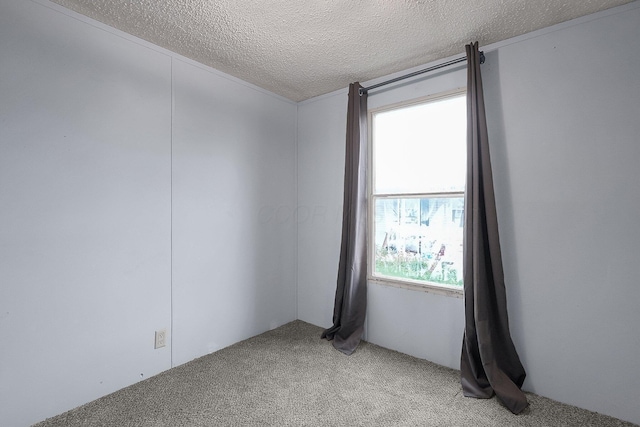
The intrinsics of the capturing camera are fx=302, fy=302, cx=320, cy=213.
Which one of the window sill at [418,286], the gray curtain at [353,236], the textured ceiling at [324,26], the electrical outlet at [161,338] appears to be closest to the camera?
the textured ceiling at [324,26]

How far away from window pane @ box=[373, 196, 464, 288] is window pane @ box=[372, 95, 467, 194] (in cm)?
13

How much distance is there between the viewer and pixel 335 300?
2832mm

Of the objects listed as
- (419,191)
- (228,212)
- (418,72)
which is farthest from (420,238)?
(228,212)

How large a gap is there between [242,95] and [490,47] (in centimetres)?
206

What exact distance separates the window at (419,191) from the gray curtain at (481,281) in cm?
20

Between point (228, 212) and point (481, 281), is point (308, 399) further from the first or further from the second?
point (228, 212)

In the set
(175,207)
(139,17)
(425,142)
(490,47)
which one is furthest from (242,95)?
(490,47)

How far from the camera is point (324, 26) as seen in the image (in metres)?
1.98

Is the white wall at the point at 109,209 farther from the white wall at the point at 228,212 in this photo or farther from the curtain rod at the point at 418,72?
the curtain rod at the point at 418,72

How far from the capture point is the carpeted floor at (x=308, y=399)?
173cm

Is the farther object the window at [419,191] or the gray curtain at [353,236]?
the gray curtain at [353,236]

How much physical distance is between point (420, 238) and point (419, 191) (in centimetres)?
39

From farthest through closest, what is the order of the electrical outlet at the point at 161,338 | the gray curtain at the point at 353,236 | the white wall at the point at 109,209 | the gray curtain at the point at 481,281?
the gray curtain at the point at 353,236
the electrical outlet at the point at 161,338
the gray curtain at the point at 481,281
the white wall at the point at 109,209

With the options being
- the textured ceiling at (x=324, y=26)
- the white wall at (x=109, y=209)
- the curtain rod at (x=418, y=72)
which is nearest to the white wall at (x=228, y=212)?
the white wall at (x=109, y=209)
